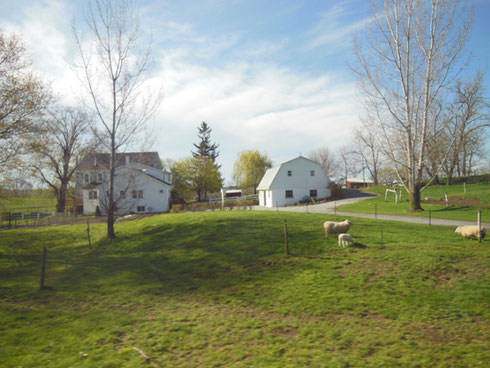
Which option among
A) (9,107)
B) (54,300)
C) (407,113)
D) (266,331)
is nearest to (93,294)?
(54,300)

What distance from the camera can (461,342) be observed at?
16.8 ft

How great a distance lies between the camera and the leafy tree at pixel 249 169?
72.0 m

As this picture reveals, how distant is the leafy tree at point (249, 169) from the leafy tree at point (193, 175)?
11.5 metres

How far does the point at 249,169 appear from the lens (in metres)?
72.1

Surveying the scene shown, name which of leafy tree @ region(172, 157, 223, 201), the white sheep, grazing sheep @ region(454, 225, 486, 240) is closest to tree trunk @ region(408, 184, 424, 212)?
grazing sheep @ region(454, 225, 486, 240)

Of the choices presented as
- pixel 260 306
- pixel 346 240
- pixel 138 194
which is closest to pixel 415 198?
pixel 346 240

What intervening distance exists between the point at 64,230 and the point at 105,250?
8.53 metres

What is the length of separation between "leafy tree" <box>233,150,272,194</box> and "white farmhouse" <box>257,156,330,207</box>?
2427cm

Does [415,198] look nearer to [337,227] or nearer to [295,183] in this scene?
[337,227]

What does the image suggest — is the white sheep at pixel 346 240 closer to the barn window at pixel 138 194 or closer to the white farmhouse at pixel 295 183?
the white farmhouse at pixel 295 183

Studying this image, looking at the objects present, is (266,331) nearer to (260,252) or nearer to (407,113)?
(260,252)

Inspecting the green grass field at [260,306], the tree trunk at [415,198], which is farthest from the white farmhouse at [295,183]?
the green grass field at [260,306]

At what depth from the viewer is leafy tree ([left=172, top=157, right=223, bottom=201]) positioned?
2375 inches

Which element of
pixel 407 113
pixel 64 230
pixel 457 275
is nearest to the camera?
pixel 457 275
